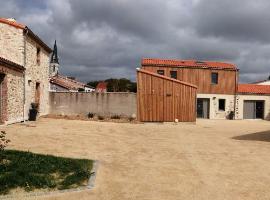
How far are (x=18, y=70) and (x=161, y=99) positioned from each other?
34.7ft

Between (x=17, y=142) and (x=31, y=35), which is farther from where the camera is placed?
(x=31, y=35)

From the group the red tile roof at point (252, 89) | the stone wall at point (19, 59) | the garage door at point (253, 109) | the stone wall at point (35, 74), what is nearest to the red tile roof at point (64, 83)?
the stone wall at point (35, 74)

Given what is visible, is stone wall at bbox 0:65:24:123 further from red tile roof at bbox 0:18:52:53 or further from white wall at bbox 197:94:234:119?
white wall at bbox 197:94:234:119

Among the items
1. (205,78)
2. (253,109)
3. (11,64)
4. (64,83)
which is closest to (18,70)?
(11,64)

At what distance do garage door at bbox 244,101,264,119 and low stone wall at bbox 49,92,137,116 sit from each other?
15444mm

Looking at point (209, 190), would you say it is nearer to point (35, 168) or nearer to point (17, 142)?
point (35, 168)

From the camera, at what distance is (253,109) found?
36.0 m

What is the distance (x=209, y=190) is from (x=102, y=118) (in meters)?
18.0

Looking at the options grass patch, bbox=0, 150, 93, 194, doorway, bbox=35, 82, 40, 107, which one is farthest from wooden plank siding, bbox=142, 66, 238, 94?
grass patch, bbox=0, 150, 93, 194

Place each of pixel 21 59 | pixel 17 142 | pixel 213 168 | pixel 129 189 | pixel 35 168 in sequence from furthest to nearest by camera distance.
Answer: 1. pixel 21 59
2. pixel 17 142
3. pixel 213 168
4. pixel 35 168
5. pixel 129 189

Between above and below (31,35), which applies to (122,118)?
below

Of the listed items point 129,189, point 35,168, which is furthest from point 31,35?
point 129,189

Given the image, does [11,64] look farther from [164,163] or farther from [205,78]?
[205,78]

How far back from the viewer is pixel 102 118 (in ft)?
83.3
